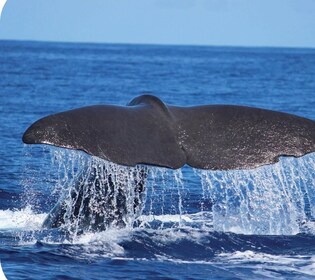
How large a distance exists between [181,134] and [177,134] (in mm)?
37

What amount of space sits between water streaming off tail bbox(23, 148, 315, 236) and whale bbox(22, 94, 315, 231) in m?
0.20

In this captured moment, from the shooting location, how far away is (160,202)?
11750mm

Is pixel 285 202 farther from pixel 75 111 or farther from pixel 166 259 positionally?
pixel 75 111

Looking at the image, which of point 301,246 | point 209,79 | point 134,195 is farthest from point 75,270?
point 209,79

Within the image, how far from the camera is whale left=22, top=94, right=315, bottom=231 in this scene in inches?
263

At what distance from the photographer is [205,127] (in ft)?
24.9

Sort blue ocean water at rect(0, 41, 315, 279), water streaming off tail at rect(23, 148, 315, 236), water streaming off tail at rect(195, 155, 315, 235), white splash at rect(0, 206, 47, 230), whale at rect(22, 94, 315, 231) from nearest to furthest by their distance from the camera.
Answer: whale at rect(22, 94, 315, 231) → blue ocean water at rect(0, 41, 315, 279) → water streaming off tail at rect(23, 148, 315, 236) → water streaming off tail at rect(195, 155, 315, 235) → white splash at rect(0, 206, 47, 230)

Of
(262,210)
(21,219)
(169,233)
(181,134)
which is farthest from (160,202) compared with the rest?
(181,134)

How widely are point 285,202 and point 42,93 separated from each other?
22.7m

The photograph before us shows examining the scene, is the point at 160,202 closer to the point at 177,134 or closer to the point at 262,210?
the point at 262,210

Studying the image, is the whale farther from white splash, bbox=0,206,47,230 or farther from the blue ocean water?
white splash, bbox=0,206,47,230

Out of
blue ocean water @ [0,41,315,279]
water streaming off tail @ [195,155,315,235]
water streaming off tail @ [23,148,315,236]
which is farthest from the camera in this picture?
water streaming off tail @ [195,155,315,235]

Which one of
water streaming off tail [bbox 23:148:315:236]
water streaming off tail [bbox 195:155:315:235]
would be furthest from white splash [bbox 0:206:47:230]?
water streaming off tail [bbox 195:155:315:235]

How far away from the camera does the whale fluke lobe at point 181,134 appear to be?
6.72 meters
